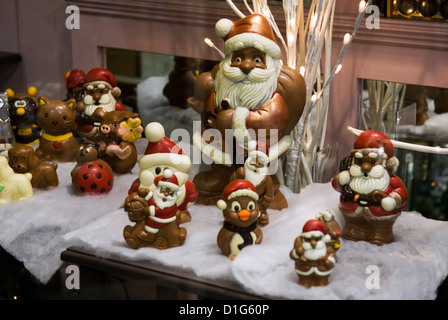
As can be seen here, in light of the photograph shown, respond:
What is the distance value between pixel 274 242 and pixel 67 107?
80cm

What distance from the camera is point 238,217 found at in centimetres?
149

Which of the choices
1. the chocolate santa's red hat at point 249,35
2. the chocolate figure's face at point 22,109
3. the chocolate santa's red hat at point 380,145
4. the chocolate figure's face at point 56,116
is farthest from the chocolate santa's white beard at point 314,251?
the chocolate figure's face at point 22,109

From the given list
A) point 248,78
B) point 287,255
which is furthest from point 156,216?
point 248,78

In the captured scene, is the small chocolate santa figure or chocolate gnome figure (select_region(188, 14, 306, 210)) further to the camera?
chocolate gnome figure (select_region(188, 14, 306, 210))

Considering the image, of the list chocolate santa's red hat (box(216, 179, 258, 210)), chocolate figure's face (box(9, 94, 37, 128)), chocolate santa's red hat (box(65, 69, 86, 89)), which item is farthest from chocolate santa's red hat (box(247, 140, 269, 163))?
chocolate figure's face (box(9, 94, 37, 128))

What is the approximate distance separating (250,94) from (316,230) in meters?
0.44

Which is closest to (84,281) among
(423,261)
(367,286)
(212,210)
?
(212,210)

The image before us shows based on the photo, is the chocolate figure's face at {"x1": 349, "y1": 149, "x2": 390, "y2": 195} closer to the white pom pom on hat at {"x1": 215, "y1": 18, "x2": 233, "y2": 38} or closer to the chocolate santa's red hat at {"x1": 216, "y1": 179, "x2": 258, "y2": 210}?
the chocolate santa's red hat at {"x1": 216, "y1": 179, "x2": 258, "y2": 210}

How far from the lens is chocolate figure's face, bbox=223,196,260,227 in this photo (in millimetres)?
1480

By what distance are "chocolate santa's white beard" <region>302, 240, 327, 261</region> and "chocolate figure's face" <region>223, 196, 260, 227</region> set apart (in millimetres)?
156

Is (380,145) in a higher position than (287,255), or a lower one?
higher

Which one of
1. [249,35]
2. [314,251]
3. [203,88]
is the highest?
[249,35]

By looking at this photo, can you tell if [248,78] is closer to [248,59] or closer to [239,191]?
[248,59]
